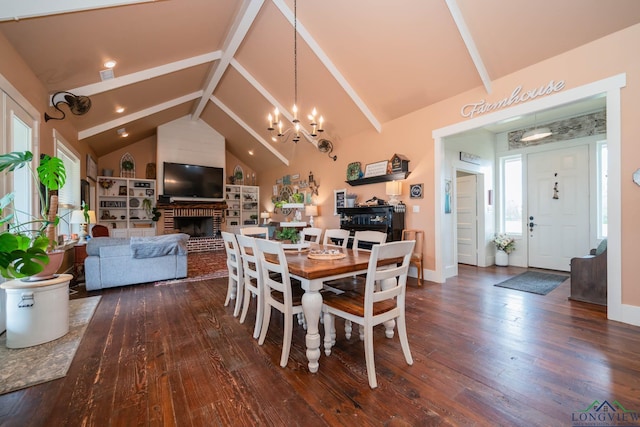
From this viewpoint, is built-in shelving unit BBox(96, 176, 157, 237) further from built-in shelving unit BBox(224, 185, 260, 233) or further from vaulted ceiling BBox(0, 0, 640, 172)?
built-in shelving unit BBox(224, 185, 260, 233)

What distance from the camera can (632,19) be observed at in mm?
2471

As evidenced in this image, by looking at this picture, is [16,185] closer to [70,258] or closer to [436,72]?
[70,258]

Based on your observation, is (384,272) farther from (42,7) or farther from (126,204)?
(126,204)

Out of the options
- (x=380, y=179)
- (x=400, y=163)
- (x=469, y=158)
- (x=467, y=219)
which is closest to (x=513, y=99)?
(x=400, y=163)

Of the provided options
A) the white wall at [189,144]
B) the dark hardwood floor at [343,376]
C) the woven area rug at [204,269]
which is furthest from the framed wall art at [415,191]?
the white wall at [189,144]

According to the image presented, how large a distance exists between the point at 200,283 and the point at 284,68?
402 cm

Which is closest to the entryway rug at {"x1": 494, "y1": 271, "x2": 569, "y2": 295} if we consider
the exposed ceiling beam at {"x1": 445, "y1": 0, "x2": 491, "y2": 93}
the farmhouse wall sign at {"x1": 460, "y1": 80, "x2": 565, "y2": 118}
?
the farmhouse wall sign at {"x1": 460, "y1": 80, "x2": 565, "y2": 118}

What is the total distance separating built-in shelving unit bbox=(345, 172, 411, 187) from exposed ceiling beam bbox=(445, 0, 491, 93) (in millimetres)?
1667

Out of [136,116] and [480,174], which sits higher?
A: [136,116]

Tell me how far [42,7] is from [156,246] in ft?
9.42

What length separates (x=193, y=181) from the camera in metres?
7.89

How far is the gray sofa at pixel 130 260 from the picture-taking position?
12.4 ft

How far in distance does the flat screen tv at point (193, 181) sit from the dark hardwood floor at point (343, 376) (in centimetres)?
540

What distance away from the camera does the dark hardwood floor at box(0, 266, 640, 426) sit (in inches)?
57.0
